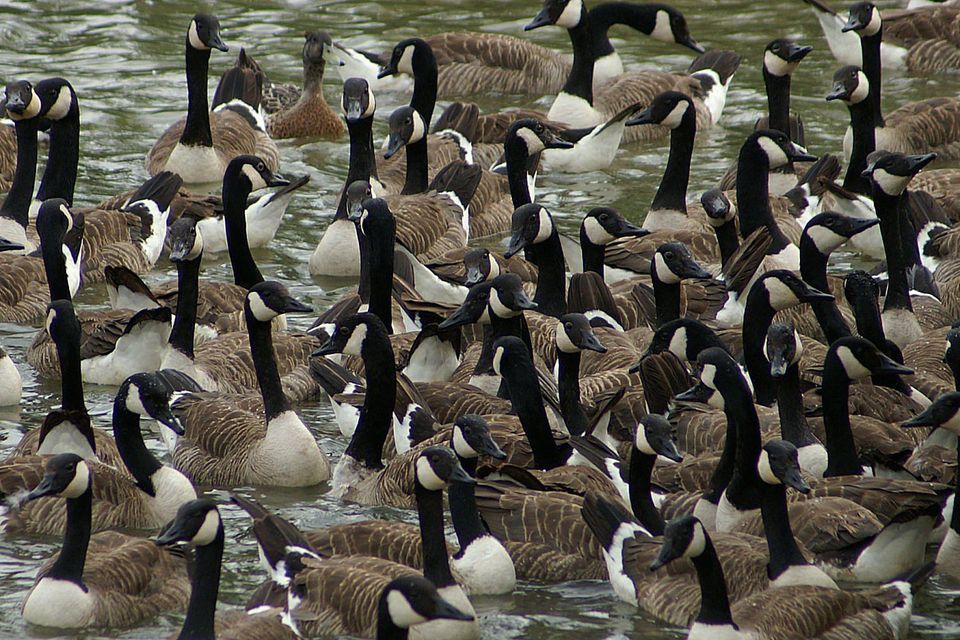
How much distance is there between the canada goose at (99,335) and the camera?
40.1 ft

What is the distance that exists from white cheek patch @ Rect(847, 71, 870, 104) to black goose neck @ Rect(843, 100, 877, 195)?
0.19ft

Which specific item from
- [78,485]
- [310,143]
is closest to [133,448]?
[78,485]

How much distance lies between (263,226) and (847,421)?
6.98 m

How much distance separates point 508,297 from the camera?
11.3m

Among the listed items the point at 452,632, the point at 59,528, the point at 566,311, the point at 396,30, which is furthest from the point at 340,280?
the point at 396,30

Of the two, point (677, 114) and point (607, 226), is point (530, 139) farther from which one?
point (607, 226)

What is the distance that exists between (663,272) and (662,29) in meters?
9.58

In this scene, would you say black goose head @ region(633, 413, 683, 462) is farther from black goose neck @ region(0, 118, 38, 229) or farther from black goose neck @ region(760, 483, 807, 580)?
black goose neck @ region(0, 118, 38, 229)

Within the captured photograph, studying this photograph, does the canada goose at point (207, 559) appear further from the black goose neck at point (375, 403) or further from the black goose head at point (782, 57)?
the black goose head at point (782, 57)

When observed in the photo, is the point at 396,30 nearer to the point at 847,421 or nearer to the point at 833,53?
the point at 833,53

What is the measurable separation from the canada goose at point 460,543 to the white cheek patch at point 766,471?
149 centimetres

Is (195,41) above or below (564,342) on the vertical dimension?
above

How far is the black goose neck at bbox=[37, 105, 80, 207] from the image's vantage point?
1540cm

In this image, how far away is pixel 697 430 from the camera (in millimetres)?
10797
